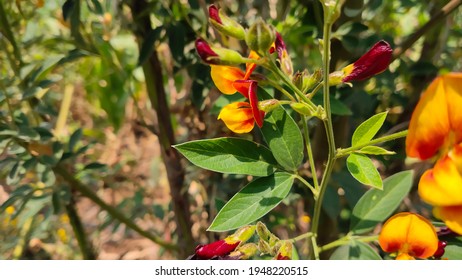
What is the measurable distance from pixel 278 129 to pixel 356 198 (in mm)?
408

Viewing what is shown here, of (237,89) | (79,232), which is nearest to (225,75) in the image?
(237,89)

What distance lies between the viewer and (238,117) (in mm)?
660

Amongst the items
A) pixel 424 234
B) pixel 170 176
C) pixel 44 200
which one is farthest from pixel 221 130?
pixel 424 234

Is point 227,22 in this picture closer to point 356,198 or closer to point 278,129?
point 278,129

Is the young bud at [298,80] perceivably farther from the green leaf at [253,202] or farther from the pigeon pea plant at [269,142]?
the green leaf at [253,202]

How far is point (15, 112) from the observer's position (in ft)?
3.55

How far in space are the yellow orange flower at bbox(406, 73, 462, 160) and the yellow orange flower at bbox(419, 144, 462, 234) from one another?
0.06 ft

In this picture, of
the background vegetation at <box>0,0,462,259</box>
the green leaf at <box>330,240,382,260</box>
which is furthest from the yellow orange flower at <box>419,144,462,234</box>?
the background vegetation at <box>0,0,462,259</box>

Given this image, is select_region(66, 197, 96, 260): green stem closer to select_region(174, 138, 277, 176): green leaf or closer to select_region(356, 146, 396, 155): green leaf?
select_region(174, 138, 277, 176): green leaf

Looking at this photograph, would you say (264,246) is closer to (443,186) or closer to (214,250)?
(214,250)

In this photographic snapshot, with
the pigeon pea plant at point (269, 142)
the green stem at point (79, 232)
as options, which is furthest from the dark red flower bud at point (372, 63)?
the green stem at point (79, 232)

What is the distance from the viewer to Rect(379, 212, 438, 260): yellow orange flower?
0.64 metres

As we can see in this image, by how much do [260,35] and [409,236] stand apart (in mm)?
323
